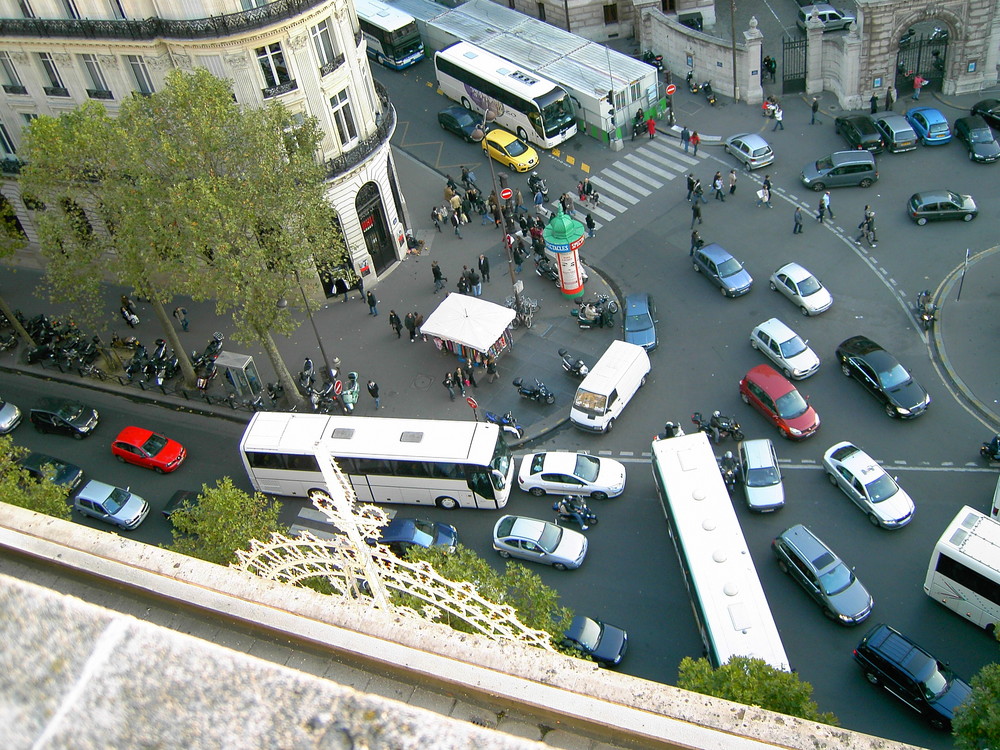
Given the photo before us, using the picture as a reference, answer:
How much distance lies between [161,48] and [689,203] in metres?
25.0

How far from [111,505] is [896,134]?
39.4 m

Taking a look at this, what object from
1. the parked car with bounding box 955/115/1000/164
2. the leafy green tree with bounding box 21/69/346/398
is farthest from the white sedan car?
the parked car with bounding box 955/115/1000/164

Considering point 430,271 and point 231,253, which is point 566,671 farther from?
point 430,271

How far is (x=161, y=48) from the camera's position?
1501 inches

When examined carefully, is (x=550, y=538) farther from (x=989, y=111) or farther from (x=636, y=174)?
(x=989, y=111)

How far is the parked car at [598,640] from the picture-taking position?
2914 centimetres

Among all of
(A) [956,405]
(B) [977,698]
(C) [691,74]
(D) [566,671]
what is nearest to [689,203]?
(C) [691,74]

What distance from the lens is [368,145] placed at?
42375 mm

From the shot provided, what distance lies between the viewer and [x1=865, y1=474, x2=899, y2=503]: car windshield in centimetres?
3216

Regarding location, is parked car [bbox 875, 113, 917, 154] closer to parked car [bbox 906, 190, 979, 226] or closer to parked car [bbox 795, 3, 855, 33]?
parked car [bbox 906, 190, 979, 226]

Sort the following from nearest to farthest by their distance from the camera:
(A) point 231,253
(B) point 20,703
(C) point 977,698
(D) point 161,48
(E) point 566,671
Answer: (B) point 20,703 < (E) point 566,671 < (C) point 977,698 < (A) point 231,253 < (D) point 161,48

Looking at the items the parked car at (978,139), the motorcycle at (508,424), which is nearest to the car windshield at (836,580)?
the motorcycle at (508,424)

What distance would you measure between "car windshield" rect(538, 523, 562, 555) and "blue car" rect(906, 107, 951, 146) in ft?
96.3

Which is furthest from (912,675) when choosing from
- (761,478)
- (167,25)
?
(167,25)
